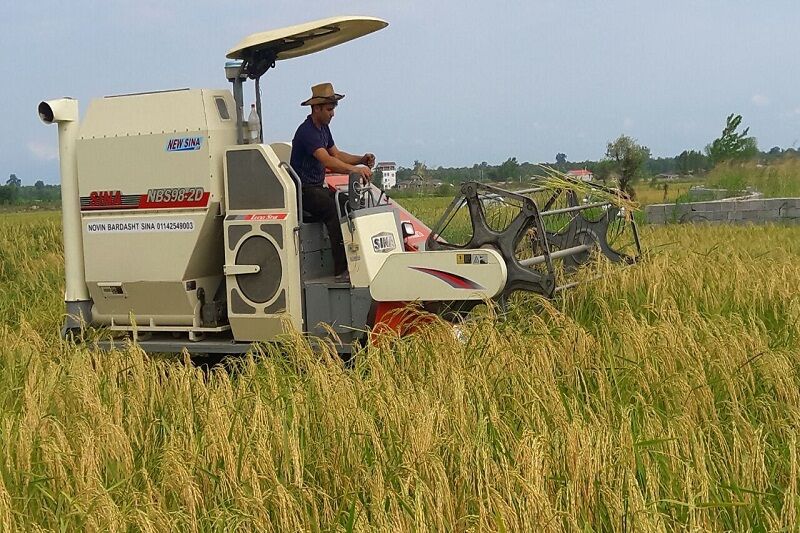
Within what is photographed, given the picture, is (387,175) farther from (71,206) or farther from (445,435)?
(445,435)

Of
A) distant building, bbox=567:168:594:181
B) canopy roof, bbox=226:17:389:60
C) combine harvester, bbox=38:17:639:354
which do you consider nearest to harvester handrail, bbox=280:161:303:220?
combine harvester, bbox=38:17:639:354

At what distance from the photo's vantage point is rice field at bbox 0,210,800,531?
3439mm

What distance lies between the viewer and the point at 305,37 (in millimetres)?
7074

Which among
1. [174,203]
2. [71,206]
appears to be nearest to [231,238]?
[174,203]

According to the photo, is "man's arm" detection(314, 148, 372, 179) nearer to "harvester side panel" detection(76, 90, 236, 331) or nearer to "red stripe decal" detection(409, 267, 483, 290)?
"harvester side panel" detection(76, 90, 236, 331)

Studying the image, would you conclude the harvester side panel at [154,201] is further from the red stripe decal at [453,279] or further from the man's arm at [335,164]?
the red stripe decal at [453,279]

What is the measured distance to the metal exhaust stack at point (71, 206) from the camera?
23.8ft

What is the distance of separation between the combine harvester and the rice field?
492 millimetres

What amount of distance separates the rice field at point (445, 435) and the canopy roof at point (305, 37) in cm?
244

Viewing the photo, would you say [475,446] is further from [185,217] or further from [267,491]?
[185,217]

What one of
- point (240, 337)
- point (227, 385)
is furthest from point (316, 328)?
point (227, 385)

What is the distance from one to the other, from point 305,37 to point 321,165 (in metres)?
1.01

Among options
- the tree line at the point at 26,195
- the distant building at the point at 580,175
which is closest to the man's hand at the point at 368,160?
the distant building at the point at 580,175

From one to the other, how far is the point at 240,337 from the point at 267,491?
10.7ft
